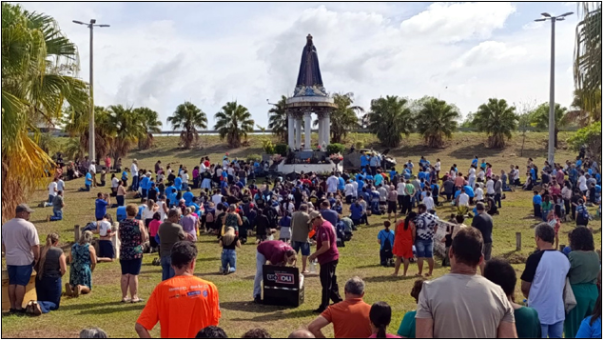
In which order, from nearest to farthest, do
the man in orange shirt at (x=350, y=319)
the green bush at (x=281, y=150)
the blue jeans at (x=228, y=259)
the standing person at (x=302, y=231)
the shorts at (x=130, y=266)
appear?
1. the man in orange shirt at (x=350, y=319)
2. the shorts at (x=130, y=266)
3. the standing person at (x=302, y=231)
4. the blue jeans at (x=228, y=259)
5. the green bush at (x=281, y=150)

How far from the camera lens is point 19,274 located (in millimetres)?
9289

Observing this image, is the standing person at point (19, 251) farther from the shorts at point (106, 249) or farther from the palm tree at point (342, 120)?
the palm tree at point (342, 120)

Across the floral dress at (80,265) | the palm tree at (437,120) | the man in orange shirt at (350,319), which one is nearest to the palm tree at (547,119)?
the palm tree at (437,120)

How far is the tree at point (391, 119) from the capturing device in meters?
52.3

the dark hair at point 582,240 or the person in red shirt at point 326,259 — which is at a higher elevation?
the dark hair at point 582,240

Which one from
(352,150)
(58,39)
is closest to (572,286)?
(58,39)

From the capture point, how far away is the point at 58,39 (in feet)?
38.1

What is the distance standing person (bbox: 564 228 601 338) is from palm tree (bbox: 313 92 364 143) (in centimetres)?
4770

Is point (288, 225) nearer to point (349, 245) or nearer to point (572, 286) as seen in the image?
point (349, 245)

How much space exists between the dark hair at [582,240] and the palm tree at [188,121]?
50941 mm

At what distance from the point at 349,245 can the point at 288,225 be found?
199 cm

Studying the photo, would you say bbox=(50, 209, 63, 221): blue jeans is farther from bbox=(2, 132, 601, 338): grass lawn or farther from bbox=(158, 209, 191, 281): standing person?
bbox=(158, 209, 191, 281): standing person

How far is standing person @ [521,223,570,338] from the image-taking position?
6.19 m

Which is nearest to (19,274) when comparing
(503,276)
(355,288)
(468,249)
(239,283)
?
(239,283)
